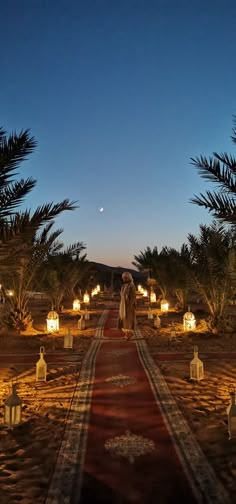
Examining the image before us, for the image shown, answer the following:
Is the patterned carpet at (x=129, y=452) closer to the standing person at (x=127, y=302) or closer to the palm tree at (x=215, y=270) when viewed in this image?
the standing person at (x=127, y=302)

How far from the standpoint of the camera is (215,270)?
44.6ft

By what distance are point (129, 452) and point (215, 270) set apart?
33.3 ft

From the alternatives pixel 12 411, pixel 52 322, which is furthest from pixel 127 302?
pixel 12 411

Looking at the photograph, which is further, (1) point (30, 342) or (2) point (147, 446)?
(1) point (30, 342)

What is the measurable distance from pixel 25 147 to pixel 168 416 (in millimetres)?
4846

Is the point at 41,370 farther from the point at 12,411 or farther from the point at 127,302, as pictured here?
the point at 127,302

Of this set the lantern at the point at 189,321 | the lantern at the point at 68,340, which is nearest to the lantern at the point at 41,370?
the lantern at the point at 68,340

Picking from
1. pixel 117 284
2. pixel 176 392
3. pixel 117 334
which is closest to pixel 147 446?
pixel 176 392

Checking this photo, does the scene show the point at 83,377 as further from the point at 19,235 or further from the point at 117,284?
the point at 117,284

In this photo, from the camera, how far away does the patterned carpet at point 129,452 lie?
11.3 feet

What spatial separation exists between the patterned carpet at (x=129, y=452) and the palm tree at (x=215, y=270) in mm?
7097

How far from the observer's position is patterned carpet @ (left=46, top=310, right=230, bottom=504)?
11.3 ft

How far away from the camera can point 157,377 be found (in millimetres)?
7598

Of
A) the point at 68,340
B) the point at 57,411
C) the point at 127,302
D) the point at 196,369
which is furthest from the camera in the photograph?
the point at 68,340
